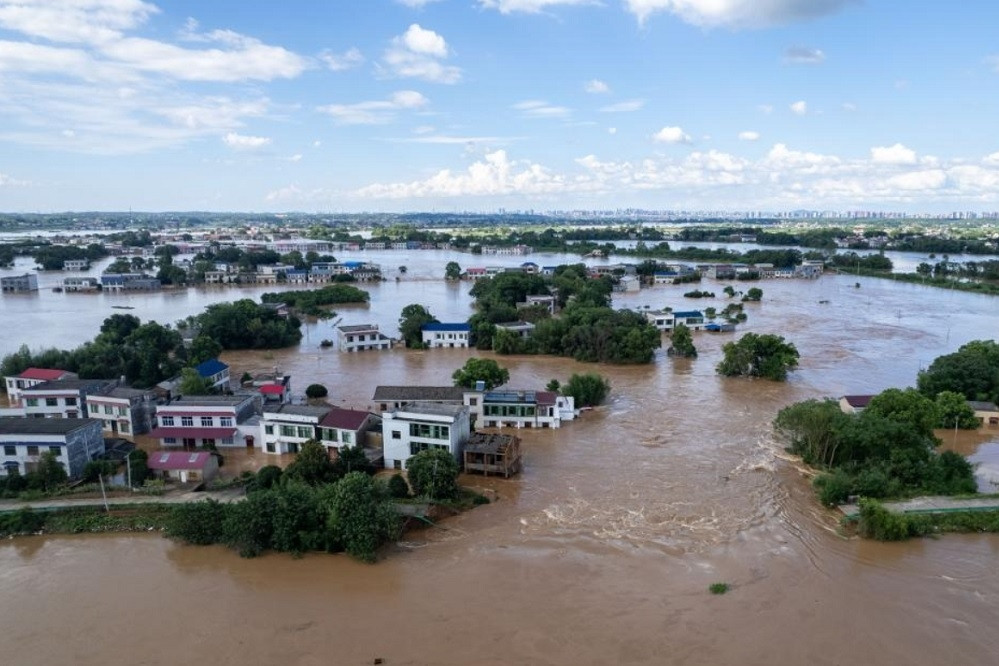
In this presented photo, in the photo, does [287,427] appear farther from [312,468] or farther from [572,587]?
[572,587]

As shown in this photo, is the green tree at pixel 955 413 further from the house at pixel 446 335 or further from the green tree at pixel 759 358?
the house at pixel 446 335

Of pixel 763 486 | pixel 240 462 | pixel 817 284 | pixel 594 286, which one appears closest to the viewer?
pixel 763 486

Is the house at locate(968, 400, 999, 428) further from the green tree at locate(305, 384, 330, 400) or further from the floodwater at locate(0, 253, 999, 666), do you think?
the green tree at locate(305, 384, 330, 400)

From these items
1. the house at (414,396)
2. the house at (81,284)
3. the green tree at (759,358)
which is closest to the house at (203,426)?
the house at (414,396)

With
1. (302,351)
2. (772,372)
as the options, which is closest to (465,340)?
(302,351)

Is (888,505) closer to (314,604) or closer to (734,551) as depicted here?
(734,551)

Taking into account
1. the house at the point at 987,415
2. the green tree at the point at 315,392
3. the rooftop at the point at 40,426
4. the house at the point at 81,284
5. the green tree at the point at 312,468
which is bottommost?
the house at the point at 987,415
